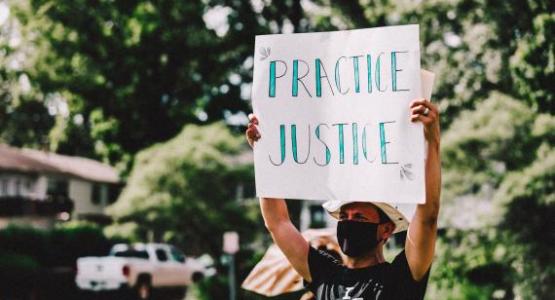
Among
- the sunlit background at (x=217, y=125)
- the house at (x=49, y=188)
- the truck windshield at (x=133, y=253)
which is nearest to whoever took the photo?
the sunlit background at (x=217, y=125)

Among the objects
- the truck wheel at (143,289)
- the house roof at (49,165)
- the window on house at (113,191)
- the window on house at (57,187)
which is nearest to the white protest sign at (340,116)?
the truck wheel at (143,289)

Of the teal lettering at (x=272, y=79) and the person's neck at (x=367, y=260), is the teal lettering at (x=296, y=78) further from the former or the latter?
the person's neck at (x=367, y=260)

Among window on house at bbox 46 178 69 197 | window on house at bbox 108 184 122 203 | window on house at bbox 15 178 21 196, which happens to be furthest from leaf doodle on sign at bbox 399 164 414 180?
window on house at bbox 108 184 122 203

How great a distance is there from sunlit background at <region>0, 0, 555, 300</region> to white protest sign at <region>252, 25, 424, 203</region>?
5.24m

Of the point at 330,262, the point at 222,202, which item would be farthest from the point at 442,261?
the point at 330,262

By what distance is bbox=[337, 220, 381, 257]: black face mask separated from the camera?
10.7 ft

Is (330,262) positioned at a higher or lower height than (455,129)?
lower

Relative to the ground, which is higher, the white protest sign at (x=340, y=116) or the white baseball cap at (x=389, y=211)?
the white protest sign at (x=340, y=116)

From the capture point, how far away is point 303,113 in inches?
137

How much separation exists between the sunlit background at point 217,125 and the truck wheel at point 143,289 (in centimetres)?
108

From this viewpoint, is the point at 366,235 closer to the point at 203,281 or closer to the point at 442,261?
the point at 442,261

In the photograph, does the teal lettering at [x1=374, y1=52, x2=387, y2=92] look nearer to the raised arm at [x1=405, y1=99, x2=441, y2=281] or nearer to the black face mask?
the raised arm at [x1=405, y1=99, x2=441, y2=281]

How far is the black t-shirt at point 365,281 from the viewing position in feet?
9.98

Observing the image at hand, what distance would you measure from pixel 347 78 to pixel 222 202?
19.0 m
